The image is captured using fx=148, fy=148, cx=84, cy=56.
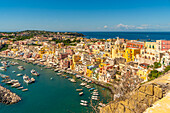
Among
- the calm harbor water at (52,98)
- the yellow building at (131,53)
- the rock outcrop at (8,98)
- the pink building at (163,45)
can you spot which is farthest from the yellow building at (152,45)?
the rock outcrop at (8,98)

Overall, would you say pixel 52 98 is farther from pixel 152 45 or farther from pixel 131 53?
pixel 152 45

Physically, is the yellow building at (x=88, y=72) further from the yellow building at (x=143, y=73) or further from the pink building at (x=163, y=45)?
the pink building at (x=163, y=45)

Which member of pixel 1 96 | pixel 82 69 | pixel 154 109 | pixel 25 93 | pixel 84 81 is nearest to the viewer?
pixel 154 109

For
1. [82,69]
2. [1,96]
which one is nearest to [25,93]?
[1,96]

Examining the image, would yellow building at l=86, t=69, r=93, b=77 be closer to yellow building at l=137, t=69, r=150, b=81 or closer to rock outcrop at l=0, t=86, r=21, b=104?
yellow building at l=137, t=69, r=150, b=81

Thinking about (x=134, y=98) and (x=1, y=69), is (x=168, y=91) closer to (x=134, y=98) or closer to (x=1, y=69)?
(x=134, y=98)

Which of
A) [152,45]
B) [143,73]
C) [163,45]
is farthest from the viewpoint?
[152,45]

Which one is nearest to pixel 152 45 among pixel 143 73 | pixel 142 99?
pixel 143 73

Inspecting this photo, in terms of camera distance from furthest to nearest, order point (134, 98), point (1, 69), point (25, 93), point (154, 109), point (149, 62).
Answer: point (1, 69) → point (149, 62) → point (25, 93) → point (134, 98) → point (154, 109)

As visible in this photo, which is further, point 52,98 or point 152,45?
point 152,45
